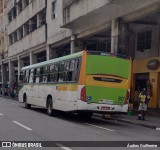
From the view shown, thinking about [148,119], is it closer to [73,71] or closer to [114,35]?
[73,71]

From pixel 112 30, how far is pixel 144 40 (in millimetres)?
3502

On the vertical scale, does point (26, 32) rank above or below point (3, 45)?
above

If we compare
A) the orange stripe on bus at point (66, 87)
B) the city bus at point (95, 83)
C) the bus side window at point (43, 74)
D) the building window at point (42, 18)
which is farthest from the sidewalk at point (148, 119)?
the building window at point (42, 18)

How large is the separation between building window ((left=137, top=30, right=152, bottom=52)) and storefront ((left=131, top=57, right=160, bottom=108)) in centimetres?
102

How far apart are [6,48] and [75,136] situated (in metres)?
50.8

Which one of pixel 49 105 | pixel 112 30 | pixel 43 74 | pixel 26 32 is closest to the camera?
pixel 49 105

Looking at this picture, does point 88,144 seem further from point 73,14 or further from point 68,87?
→ point 73,14

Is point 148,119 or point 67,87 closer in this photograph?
point 67,87

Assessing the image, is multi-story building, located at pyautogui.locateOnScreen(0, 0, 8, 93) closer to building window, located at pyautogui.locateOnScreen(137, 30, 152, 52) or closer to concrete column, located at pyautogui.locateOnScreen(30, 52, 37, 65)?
concrete column, located at pyautogui.locateOnScreen(30, 52, 37, 65)

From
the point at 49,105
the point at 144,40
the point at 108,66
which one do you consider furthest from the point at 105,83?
the point at 144,40

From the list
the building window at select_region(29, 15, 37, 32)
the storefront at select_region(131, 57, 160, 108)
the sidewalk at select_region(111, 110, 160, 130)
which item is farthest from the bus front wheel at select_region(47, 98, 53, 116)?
the building window at select_region(29, 15, 37, 32)

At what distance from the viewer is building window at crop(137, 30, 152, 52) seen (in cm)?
2583

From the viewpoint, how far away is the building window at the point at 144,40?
25.8m

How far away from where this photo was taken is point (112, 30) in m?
24.0
